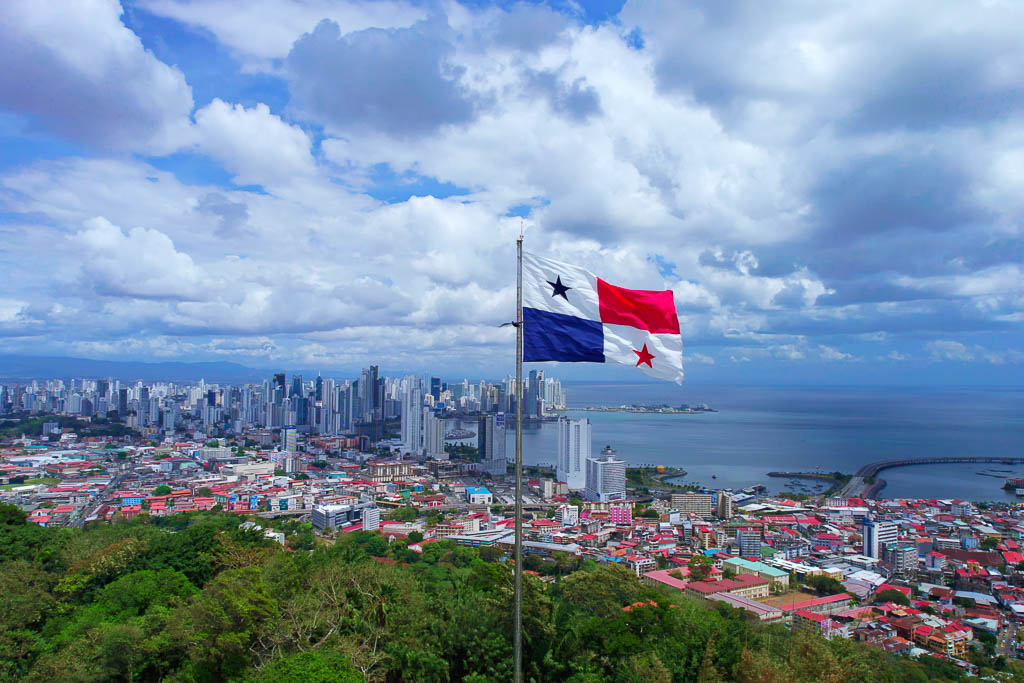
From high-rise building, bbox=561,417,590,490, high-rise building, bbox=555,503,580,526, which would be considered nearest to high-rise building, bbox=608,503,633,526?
high-rise building, bbox=555,503,580,526

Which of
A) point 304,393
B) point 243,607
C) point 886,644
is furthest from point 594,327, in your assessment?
point 304,393

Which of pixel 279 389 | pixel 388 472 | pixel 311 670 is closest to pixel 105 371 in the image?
pixel 279 389

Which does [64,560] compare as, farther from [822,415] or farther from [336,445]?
[822,415]

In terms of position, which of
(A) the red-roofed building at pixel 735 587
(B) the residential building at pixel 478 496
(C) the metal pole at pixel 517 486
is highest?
(C) the metal pole at pixel 517 486

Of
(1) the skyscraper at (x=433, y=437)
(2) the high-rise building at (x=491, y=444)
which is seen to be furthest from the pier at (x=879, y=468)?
(1) the skyscraper at (x=433, y=437)

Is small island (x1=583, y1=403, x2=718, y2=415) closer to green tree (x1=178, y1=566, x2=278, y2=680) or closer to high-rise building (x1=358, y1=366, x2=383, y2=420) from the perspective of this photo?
high-rise building (x1=358, y1=366, x2=383, y2=420)

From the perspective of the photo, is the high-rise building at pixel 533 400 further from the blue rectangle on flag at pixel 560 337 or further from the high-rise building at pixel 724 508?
the blue rectangle on flag at pixel 560 337

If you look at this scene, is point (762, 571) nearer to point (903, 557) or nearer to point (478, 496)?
point (903, 557)
